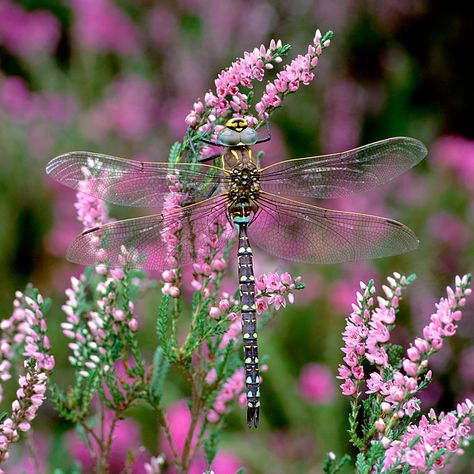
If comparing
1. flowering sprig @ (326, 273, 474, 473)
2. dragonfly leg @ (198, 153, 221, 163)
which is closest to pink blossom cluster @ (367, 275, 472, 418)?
flowering sprig @ (326, 273, 474, 473)

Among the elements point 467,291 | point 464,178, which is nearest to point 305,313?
point 464,178

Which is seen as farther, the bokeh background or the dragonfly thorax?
the bokeh background

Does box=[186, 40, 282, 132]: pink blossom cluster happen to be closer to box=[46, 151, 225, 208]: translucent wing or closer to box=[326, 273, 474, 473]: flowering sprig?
box=[46, 151, 225, 208]: translucent wing

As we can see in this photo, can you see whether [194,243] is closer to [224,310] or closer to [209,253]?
[209,253]

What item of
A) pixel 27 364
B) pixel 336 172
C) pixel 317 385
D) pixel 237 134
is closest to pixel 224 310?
pixel 27 364

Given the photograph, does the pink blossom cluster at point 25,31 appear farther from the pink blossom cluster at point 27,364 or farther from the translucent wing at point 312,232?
the pink blossom cluster at point 27,364

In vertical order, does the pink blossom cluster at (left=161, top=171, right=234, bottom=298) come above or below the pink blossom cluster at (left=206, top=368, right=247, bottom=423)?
above

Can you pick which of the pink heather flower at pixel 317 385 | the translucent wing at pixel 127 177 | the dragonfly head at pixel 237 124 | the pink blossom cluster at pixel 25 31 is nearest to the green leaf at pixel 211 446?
the translucent wing at pixel 127 177
